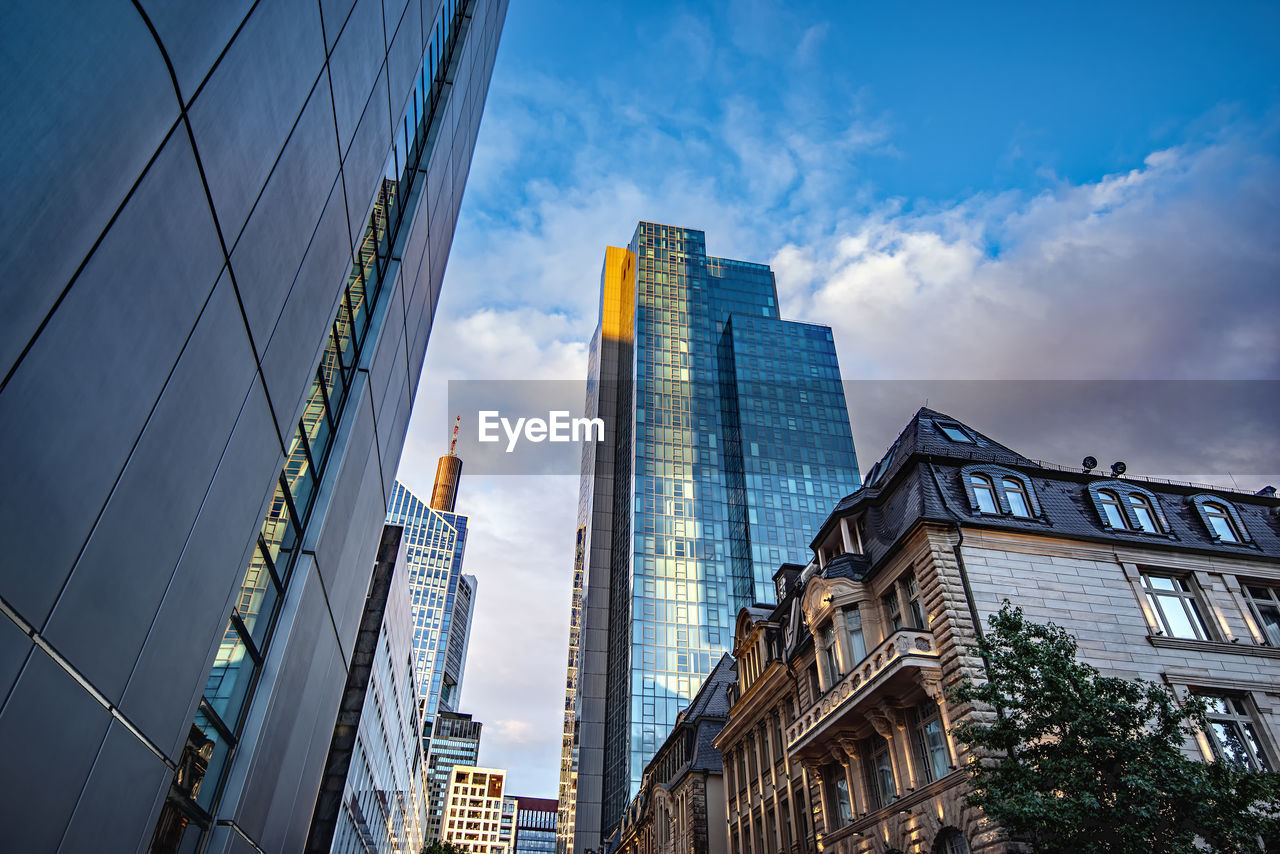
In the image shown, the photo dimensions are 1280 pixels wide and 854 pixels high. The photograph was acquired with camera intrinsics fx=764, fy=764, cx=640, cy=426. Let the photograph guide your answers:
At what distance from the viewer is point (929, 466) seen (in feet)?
81.5

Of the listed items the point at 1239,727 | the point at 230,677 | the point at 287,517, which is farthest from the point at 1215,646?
the point at 230,677

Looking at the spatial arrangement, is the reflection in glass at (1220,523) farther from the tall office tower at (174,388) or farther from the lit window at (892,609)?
the tall office tower at (174,388)

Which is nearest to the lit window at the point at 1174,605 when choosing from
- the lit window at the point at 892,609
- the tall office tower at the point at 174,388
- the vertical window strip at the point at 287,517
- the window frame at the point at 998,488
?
the window frame at the point at 998,488

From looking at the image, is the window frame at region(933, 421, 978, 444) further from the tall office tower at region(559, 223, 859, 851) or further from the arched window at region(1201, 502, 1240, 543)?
the tall office tower at region(559, 223, 859, 851)

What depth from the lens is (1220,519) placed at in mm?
26016

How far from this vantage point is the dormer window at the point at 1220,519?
25359 millimetres

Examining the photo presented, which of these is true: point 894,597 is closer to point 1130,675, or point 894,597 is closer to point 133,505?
point 1130,675

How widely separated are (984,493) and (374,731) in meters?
31.5

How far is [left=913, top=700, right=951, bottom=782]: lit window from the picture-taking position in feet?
67.5

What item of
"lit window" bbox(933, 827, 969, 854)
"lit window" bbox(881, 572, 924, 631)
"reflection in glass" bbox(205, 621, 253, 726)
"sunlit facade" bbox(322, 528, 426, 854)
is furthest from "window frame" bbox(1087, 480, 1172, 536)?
"sunlit facade" bbox(322, 528, 426, 854)

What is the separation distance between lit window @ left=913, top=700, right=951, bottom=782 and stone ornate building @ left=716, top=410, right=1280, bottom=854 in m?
0.05

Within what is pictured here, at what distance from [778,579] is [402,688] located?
86.5ft

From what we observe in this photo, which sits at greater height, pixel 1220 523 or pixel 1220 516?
pixel 1220 516

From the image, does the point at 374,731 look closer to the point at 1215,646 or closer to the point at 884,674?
the point at 884,674
